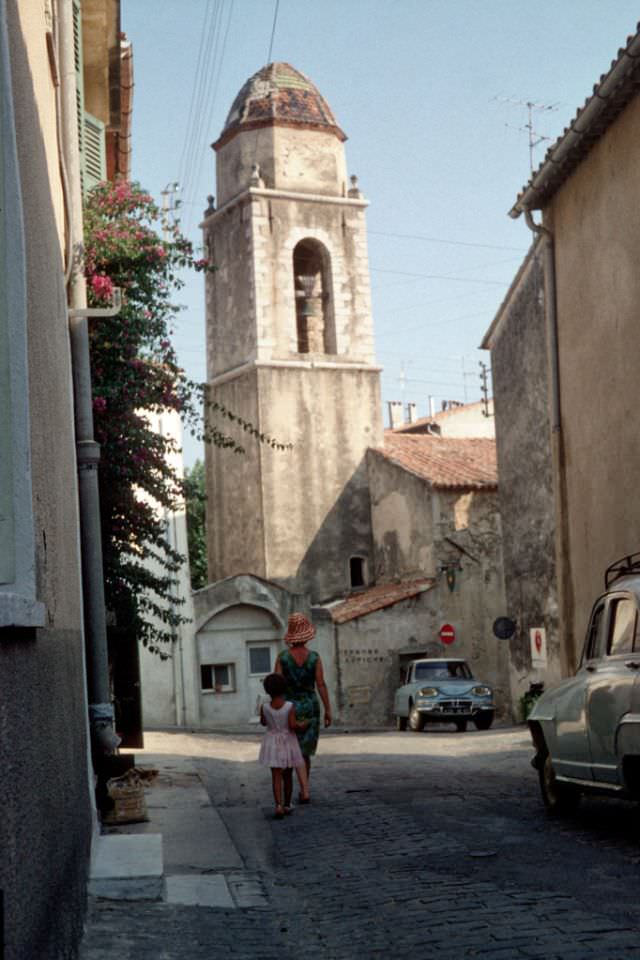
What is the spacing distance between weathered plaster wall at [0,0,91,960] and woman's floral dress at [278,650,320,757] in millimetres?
4249

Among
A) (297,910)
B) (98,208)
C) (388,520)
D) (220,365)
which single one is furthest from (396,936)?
(220,365)

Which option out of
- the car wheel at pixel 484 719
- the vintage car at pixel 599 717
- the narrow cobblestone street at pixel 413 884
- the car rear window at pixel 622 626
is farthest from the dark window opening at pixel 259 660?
the car rear window at pixel 622 626

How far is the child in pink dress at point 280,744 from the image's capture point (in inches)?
435

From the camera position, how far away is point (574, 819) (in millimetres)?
10039

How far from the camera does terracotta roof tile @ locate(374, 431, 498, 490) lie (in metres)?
38.0

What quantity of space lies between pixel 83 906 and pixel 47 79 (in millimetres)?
5245

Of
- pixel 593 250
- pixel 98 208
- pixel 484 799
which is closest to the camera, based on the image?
pixel 484 799

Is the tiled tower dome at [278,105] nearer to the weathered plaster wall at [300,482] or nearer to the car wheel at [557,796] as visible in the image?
the weathered plaster wall at [300,482]

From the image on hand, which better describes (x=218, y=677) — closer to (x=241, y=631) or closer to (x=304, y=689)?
(x=241, y=631)

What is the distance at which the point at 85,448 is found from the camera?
11.6m

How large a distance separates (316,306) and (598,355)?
85.5 feet

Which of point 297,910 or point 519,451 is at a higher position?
point 519,451

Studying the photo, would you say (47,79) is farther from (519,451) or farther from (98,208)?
(519,451)

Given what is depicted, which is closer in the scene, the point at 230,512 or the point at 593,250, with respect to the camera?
the point at 593,250
